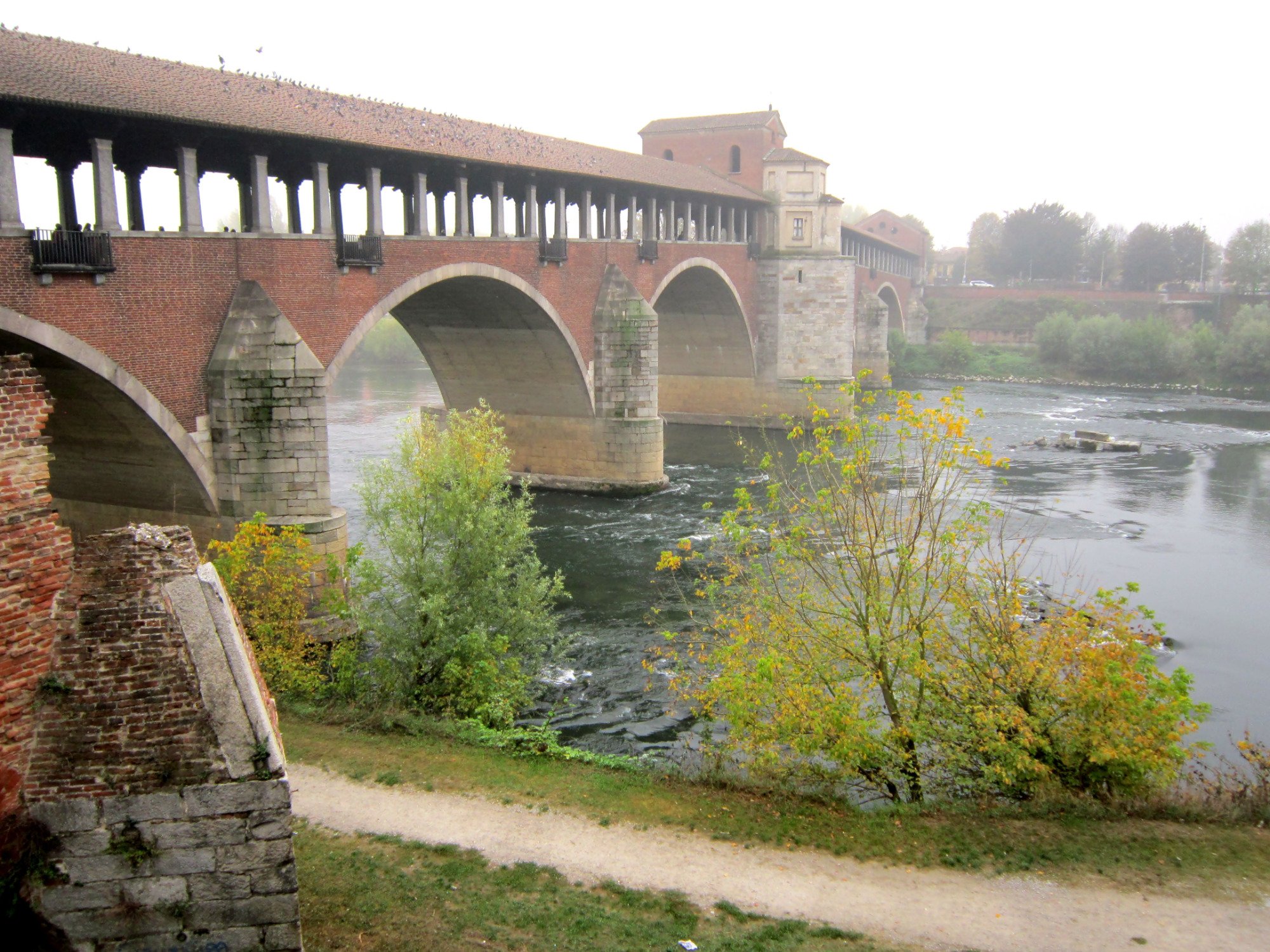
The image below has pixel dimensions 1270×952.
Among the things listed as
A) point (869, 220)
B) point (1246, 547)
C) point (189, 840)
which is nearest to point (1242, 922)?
point (189, 840)

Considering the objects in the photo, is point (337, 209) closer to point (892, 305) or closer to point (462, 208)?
point (462, 208)

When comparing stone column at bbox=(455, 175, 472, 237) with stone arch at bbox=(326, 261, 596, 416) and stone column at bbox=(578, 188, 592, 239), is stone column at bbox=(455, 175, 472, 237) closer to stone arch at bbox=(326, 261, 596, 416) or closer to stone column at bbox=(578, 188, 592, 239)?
stone arch at bbox=(326, 261, 596, 416)

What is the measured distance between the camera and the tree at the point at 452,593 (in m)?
14.6

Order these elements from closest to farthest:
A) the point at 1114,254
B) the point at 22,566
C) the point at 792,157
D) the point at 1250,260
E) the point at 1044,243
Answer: the point at 22,566
the point at 792,157
the point at 1250,260
the point at 1044,243
the point at 1114,254

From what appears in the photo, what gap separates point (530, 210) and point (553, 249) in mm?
1284

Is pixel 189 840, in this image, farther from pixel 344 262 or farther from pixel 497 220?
pixel 497 220

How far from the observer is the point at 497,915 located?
873cm

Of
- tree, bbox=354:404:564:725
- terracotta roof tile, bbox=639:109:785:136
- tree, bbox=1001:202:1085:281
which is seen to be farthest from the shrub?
tree, bbox=1001:202:1085:281

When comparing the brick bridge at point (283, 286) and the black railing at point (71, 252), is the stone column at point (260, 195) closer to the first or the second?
the brick bridge at point (283, 286)

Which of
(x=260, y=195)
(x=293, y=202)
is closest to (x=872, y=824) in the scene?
(x=260, y=195)

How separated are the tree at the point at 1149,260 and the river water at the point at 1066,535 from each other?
148 ft

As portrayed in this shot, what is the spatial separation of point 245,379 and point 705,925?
44.8 feet

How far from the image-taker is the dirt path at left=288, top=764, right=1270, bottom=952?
8.65 m

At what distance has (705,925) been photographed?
28.7 feet
